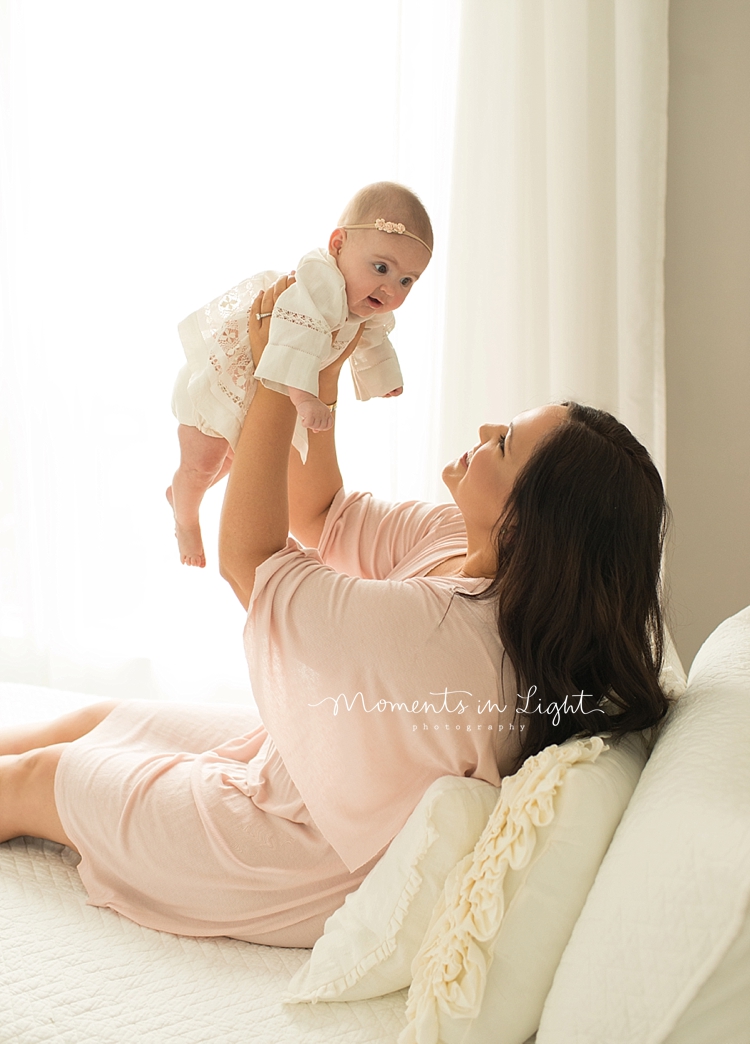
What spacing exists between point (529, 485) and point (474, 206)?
1390 millimetres

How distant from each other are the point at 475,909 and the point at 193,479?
83 cm

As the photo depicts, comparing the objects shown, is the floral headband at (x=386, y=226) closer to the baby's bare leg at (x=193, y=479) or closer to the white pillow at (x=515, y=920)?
the baby's bare leg at (x=193, y=479)

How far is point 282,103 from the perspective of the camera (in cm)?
251

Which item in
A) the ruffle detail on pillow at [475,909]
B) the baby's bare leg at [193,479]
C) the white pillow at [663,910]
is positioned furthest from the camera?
the baby's bare leg at [193,479]

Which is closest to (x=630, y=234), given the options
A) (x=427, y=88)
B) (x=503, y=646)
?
(x=427, y=88)

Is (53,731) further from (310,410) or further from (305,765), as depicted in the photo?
(310,410)

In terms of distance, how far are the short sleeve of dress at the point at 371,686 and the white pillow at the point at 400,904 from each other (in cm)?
6

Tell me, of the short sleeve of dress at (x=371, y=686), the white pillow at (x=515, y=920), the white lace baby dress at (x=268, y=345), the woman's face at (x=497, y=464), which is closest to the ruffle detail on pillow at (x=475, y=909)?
the white pillow at (x=515, y=920)

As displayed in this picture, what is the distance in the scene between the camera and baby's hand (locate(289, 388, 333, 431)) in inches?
46.9

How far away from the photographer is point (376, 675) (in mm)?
1093

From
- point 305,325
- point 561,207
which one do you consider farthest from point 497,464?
point 561,207

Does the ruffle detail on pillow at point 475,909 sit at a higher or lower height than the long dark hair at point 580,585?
lower

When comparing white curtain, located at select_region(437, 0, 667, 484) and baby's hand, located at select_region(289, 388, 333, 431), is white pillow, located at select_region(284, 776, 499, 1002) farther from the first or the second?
white curtain, located at select_region(437, 0, 667, 484)

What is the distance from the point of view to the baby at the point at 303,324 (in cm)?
121
